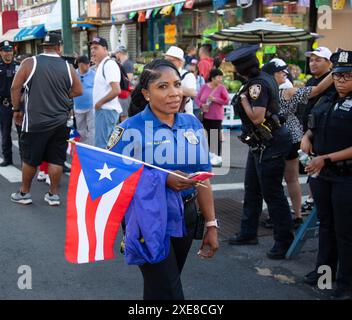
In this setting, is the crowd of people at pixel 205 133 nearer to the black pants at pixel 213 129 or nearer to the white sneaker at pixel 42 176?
the white sneaker at pixel 42 176

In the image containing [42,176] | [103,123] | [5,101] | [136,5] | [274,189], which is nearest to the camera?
[274,189]

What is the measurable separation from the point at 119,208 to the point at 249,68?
90.4 inches

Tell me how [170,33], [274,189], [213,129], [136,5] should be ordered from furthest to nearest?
1. [170,33]
2. [136,5]
3. [213,129]
4. [274,189]

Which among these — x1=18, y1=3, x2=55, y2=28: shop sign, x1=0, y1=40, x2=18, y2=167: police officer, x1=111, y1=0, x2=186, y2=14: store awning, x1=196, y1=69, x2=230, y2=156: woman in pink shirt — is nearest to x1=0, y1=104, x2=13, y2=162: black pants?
x1=0, y1=40, x2=18, y2=167: police officer

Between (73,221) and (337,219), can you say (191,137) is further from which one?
(337,219)

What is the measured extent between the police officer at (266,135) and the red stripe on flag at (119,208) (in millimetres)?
2059

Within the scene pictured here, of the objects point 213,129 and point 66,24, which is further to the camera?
point 66,24

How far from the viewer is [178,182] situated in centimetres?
275

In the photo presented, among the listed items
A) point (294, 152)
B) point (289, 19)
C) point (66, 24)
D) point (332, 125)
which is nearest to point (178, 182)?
point (332, 125)

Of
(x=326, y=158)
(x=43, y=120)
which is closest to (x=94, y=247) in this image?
(x=326, y=158)
